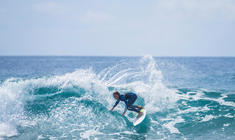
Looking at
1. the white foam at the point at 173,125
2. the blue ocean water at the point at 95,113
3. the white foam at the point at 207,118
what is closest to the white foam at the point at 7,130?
the blue ocean water at the point at 95,113

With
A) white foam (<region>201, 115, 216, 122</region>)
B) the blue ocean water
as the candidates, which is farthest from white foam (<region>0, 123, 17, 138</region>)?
white foam (<region>201, 115, 216, 122</region>)

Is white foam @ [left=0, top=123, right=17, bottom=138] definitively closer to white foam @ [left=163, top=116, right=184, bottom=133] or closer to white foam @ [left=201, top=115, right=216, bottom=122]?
white foam @ [left=163, top=116, right=184, bottom=133]

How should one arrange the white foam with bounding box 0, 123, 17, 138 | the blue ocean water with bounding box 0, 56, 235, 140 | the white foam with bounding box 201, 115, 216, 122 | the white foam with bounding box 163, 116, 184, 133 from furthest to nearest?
the white foam with bounding box 201, 115, 216, 122 → the white foam with bounding box 163, 116, 184, 133 → the blue ocean water with bounding box 0, 56, 235, 140 → the white foam with bounding box 0, 123, 17, 138

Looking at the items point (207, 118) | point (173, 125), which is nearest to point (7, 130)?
point (173, 125)

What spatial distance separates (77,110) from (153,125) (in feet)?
13.3

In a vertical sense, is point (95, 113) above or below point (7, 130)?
above

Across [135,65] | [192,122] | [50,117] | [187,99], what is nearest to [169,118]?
[192,122]

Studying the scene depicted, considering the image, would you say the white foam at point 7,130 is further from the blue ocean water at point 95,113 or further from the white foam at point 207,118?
the white foam at point 207,118

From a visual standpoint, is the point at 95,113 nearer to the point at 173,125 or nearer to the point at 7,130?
the point at 173,125

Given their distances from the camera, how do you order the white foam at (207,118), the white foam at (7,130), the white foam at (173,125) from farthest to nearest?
the white foam at (207,118)
the white foam at (173,125)
the white foam at (7,130)

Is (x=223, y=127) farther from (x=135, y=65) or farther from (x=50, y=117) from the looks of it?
(x=135, y=65)

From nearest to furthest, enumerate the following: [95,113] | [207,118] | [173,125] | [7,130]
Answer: [7,130], [173,125], [207,118], [95,113]

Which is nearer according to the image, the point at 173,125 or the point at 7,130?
the point at 7,130

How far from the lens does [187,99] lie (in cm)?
1423
